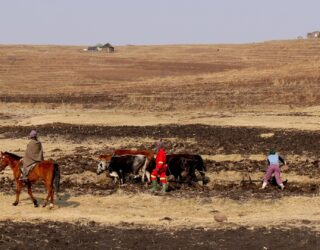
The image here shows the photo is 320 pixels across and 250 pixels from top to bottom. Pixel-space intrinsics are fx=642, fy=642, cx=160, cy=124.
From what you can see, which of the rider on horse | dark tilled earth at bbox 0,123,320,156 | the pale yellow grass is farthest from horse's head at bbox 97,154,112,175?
the pale yellow grass

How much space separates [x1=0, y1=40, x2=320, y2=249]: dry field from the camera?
14438mm

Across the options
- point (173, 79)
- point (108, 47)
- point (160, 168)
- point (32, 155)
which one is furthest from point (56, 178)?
point (108, 47)

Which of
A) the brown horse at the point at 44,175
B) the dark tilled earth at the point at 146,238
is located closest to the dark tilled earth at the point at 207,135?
the brown horse at the point at 44,175

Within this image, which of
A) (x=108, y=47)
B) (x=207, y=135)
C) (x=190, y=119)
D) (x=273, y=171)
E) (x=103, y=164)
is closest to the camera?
(x=273, y=171)

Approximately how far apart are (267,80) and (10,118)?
1109 inches

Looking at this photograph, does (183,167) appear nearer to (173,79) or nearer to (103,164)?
(103,164)

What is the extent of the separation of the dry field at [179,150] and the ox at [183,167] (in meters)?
0.58

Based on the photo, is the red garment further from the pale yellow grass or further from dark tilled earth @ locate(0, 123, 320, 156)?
the pale yellow grass

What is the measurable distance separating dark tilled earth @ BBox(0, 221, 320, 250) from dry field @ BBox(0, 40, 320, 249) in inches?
0.9

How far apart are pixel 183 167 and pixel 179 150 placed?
21.7 ft

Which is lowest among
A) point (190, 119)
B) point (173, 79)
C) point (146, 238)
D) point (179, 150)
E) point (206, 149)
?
point (173, 79)

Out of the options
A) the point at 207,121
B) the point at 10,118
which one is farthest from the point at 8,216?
the point at 10,118

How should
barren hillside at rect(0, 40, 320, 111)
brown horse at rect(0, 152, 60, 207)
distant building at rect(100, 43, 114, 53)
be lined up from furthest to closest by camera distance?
distant building at rect(100, 43, 114, 53) → barren hillside at rect(0, 40, 320, 111) → brown horse at rect(0, 152, 60, 207)

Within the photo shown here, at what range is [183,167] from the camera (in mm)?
20469
